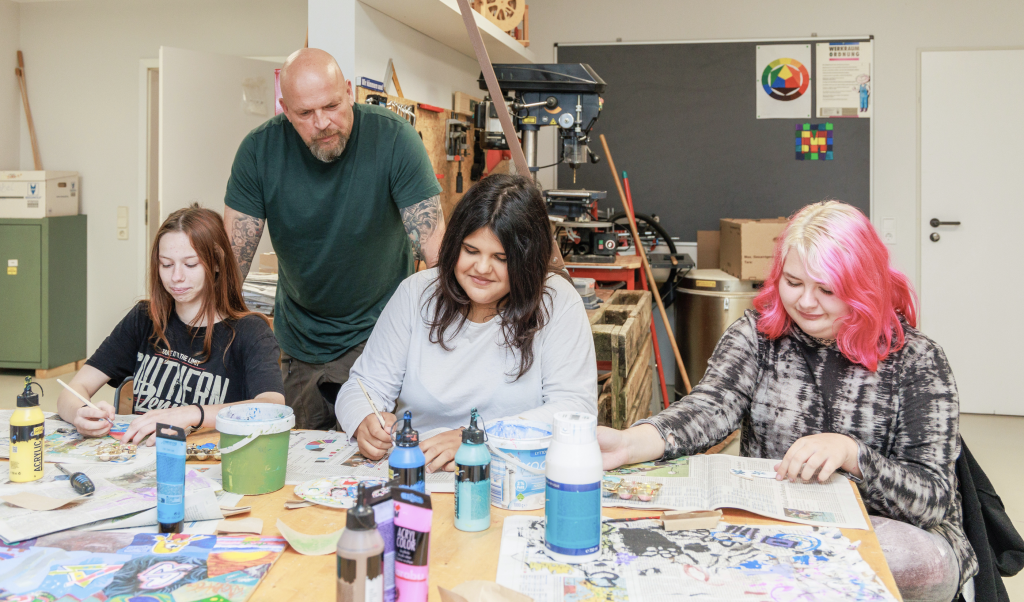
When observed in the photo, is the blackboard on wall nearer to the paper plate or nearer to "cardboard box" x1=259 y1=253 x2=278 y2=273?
"cardboard box" x1=259 y1=253 x2=278 y2=273

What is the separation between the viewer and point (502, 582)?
3.26ft

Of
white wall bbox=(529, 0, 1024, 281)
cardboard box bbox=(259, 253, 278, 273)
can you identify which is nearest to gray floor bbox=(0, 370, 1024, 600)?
white wall bbox=(529, 0, 1024, 281)

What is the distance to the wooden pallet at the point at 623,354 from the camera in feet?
8.50

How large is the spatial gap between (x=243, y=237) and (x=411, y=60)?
1.54m

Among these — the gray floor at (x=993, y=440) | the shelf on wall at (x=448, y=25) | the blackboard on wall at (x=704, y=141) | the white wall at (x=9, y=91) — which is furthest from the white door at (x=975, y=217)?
the white wall at (x=9, y=91)

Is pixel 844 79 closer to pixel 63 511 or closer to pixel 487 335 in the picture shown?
pixel 487 335

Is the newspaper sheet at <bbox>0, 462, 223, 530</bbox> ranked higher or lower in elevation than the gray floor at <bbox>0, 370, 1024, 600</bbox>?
higher

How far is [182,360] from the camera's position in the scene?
1804mm

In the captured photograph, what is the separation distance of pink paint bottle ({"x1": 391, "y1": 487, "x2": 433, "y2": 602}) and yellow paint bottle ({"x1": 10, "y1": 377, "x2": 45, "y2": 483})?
75 centimetres

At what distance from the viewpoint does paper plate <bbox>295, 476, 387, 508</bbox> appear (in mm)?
1243

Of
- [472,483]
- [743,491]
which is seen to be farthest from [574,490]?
[743,491]

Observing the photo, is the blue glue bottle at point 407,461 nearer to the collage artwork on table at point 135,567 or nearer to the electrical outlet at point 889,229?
the collage artwork on table at point 135,567

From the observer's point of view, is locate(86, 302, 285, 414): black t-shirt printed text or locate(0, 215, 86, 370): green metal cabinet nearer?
locate(86, 302, 285, 414): black t-shirt printed text

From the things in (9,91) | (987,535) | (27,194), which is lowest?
(987,535)
